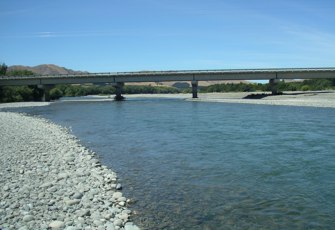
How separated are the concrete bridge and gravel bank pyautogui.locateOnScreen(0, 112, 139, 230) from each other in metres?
81.9

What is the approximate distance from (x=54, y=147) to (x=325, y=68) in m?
85.9

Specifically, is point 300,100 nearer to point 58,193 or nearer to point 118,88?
point 118,88

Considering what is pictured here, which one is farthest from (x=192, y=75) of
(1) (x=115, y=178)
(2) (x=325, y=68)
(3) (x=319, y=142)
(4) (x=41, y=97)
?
(1) (x=115, y=178)

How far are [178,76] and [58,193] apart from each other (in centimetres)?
9301

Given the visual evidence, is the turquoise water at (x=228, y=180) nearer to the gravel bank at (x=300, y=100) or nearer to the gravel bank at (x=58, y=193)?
the gravel bank at (x=58, y=193)

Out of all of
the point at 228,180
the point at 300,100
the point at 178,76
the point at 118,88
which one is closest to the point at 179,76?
the point at 178,76

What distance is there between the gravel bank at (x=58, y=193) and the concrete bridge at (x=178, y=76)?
8194cm

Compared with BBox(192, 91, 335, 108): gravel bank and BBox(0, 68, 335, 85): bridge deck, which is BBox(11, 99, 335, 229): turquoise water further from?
BBox(0, 68, 335, 85): bridge deck

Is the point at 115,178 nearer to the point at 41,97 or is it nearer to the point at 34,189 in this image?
the point at 34,189

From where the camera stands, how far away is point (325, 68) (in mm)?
93562

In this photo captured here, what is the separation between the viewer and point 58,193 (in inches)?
484

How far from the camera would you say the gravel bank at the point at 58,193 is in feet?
32.4

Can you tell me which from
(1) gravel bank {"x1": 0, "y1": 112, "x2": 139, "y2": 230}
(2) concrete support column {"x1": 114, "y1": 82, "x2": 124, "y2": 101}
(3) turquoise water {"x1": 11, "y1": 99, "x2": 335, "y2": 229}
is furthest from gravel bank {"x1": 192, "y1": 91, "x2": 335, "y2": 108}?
(1) gravel bank {"x1": 0, "y1": 112, "x2": 139, "y2": 230}

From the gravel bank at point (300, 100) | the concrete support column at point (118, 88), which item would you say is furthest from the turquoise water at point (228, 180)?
the concrete support column at point (118, 88)
